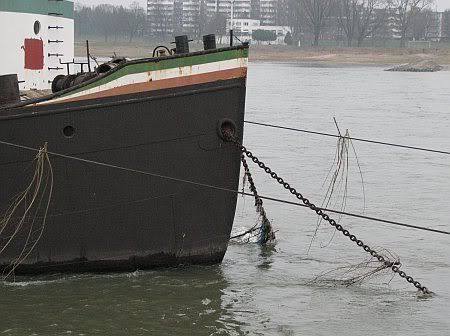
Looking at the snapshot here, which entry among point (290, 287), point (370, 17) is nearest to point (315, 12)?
point (370, 17)

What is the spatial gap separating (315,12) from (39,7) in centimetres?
11418

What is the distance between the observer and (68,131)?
9500 millimetres

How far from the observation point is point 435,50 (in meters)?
98.3

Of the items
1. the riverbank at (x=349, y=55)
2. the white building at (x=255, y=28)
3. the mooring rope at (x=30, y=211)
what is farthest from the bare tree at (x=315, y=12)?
the mooring rope at (x=30, y=211)

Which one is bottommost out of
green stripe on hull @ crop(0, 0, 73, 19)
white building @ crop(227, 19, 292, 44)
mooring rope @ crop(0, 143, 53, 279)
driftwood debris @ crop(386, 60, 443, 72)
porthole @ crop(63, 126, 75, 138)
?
white building @ crop(227, 19, 292, 44)

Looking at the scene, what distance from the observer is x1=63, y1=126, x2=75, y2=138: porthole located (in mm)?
9492

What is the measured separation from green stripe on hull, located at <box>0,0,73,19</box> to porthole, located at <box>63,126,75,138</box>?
2.07 metres

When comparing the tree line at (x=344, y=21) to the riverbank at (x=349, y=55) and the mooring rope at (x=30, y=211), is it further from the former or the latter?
the mooring rope at (x=30, y=211)

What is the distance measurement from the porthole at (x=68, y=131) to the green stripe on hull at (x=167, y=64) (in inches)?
11.8

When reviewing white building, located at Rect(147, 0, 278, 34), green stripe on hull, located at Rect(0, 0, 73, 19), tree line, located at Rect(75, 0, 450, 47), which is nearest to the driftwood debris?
white building, located at Rect(147, 0, 278, 34)

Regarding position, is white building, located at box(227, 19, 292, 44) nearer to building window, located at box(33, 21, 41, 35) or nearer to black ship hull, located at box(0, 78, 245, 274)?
building window, located at box(33, 21, 41, 35)

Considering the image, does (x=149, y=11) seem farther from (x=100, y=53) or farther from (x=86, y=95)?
(x=86, y=95)

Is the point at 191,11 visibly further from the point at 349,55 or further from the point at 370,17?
the point at 349,55

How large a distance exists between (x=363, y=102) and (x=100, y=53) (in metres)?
33.8
